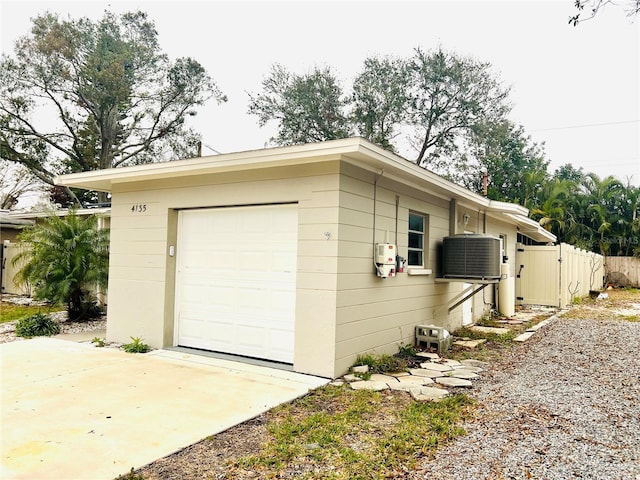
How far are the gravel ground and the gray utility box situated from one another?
0.76m

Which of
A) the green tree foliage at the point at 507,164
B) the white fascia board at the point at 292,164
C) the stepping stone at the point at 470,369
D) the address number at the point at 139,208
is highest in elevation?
the green tree foliage at the point at 507,164

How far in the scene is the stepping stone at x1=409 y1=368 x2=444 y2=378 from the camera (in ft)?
16.7

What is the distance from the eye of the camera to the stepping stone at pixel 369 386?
4.54 metres

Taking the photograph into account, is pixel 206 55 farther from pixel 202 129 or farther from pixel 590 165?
pixel 590 165

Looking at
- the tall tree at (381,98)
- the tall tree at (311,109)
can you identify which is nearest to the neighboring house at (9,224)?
the tall tree at (311,109)

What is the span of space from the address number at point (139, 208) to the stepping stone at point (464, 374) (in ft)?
15.7

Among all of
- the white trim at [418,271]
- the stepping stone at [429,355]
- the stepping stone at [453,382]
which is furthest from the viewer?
the white trim at [418,271]

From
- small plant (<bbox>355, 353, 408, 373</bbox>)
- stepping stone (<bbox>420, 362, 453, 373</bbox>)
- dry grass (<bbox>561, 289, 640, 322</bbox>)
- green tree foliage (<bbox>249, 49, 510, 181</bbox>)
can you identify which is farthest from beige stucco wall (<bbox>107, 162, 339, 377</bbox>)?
green tree foliage (<bbox>249, 49, 510, 181</bbox>)

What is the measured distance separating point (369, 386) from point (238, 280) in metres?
2.23

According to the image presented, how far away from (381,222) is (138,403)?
3.41 metres

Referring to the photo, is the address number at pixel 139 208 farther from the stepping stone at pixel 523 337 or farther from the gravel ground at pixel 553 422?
the stepping stone at pixel 523 337

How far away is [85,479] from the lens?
2646 millimetres

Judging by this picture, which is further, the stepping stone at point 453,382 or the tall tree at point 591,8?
the stepping stone at point 453,382

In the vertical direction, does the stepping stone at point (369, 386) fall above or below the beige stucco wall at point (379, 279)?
below
